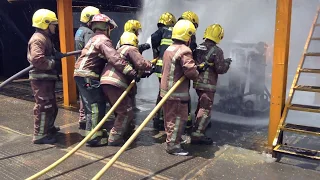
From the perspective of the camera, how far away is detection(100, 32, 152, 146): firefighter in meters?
4.41

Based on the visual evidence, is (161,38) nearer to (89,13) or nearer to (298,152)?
(89,13)

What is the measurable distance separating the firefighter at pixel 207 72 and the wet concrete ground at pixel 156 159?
26 centimetres

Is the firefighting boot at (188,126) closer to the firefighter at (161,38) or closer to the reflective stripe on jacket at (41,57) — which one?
the firefighter at (161,38)

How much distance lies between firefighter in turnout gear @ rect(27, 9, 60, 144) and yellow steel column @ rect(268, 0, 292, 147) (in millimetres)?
3097

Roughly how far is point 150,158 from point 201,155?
0.68 meters

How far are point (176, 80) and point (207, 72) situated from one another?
28.0 inches

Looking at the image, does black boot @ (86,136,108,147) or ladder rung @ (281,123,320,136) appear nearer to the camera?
ladder rung @ (281,123,320,136)

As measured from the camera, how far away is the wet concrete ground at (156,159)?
12.0 ft

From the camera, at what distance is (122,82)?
4445 mm

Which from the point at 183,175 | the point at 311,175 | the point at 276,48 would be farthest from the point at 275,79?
the point at 183,175

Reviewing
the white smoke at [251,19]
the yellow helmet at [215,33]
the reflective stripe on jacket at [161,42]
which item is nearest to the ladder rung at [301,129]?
the yellow helmet at [215,33]

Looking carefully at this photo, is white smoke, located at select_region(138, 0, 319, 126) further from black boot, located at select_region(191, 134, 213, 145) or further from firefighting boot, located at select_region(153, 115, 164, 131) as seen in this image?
black boot, located at select_region(191, 134, 213, 145)

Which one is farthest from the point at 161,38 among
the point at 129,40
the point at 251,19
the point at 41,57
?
the point at 251,19

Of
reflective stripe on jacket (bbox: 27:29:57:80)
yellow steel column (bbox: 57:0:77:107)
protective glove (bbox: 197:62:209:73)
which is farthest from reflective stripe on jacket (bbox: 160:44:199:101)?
yellow steel column (bbox: 57:0:77:107)
